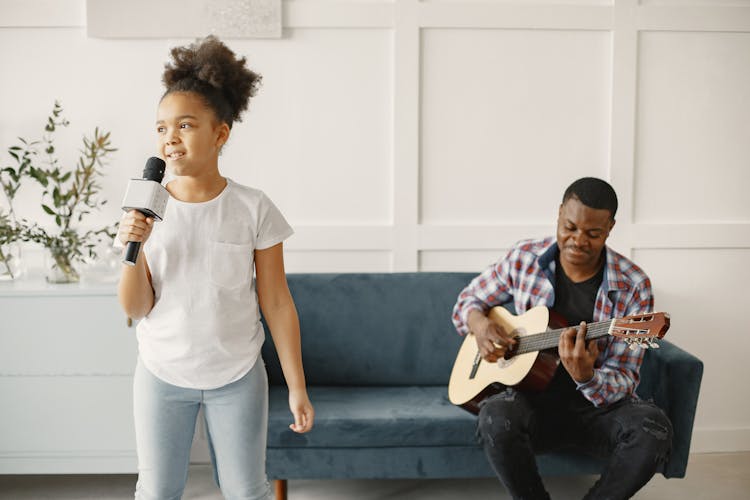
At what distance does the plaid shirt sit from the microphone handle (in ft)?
4.47

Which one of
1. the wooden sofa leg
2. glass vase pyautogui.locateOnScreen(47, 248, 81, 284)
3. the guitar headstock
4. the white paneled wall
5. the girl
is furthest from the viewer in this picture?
the white paneled wall

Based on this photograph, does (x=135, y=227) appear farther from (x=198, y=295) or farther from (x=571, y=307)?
(x=571, y=307)

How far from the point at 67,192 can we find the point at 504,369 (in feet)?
5.75

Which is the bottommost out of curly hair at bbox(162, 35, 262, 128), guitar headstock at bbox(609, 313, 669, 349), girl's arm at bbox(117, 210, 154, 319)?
guitar headstock at bbox(609, 313, 669, 349)

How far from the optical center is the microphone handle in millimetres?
1315

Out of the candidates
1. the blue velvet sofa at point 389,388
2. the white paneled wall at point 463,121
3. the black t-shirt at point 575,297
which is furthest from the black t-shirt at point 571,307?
the white paneled wall at point 463,121

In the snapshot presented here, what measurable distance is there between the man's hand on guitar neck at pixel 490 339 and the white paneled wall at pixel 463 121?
0.75m

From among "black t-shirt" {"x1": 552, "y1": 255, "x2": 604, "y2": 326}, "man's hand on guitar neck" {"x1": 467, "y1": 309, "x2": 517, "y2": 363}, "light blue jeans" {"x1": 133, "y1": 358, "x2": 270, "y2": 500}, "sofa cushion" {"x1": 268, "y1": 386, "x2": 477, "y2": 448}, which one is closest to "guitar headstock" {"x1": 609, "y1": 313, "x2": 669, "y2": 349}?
"black t-shirt" {"x1": 552, "y1": 255, "x2": 604, "y2": 326}

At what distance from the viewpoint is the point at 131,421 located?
2594 mm

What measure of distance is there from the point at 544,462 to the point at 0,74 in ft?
8.28

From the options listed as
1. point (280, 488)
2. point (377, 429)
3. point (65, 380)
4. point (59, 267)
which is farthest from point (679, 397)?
point (59, 267)

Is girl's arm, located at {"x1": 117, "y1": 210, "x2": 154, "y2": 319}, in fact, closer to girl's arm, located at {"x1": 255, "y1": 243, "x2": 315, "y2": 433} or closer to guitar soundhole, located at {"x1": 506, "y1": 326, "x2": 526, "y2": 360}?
girl's arm, located at {"x1": 255, "y1": 243, "x2": 315, "y2": 433}

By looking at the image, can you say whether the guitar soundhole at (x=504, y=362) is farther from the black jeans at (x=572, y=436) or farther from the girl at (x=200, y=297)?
the girl at (x=200, y=297)

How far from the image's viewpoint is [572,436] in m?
2.22
